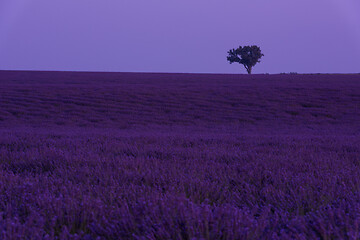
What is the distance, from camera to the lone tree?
210ft

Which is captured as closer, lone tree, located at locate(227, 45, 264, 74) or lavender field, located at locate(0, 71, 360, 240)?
lavender field, located at locate(0, 71, 360, 240)

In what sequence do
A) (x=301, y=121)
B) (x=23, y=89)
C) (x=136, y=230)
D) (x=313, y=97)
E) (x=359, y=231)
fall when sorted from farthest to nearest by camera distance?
(x=23, y=89) → (x=313, y=97) → (x=301, y=121) → (x=136, y=230) → (x=359, y=231)

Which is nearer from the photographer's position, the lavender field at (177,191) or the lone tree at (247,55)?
the lavender field at (177,191)

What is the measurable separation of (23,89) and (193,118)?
12.0 meters

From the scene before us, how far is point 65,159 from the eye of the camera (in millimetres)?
3770

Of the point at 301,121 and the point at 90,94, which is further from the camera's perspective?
the point at 90,94

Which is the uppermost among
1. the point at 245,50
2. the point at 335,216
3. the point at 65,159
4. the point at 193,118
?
the point at 245,50

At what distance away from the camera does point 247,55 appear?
Answer: 2516 inches

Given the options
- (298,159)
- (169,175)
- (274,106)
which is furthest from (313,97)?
(169,175)

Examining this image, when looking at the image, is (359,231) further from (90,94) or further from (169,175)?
(90,94)

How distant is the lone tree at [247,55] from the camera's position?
63.9m

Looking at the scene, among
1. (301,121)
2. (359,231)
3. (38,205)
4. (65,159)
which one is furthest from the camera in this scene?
(301,121)

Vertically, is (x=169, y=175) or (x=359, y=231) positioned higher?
(x=359, y=231)

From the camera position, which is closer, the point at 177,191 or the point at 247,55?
the point at 177,191
